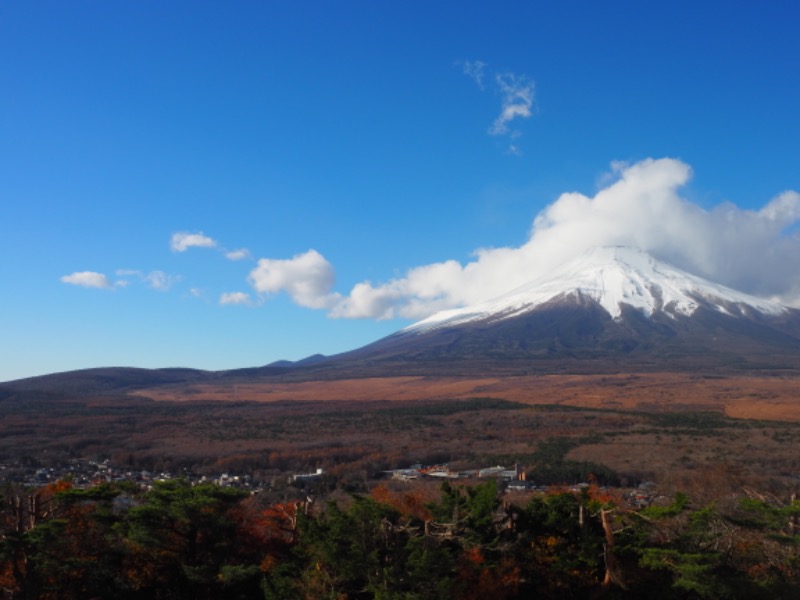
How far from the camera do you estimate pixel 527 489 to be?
2584 centimetres

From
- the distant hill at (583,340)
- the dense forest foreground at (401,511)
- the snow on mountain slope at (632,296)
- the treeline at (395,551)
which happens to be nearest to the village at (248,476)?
the dense forest foreground at (401,511)

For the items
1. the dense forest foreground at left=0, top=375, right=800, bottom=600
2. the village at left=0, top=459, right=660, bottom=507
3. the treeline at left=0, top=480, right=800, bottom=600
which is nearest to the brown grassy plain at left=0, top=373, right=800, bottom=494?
the dense forest foreground at left=0, top=375, right=800, bottom=600

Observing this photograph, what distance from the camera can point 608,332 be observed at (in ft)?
479

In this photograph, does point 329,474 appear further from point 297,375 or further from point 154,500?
point 297,375

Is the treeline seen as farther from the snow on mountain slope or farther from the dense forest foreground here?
the snow on mountain slope

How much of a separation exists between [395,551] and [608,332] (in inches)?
5569

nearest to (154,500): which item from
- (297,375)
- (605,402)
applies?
(605,402)

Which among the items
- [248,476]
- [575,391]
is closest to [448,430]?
[248,476]

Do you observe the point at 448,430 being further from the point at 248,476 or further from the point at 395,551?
the point at 395,551

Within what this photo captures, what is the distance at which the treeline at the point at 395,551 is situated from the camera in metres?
12.2

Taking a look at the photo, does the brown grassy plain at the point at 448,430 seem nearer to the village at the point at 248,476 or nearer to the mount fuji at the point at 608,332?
the village at the point at 248,476

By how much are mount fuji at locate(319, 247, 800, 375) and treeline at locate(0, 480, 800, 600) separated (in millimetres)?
90232

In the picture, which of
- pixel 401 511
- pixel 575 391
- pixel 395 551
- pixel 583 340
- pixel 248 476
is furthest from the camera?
pixel 583 340

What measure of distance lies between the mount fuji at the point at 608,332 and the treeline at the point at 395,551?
90232mm
